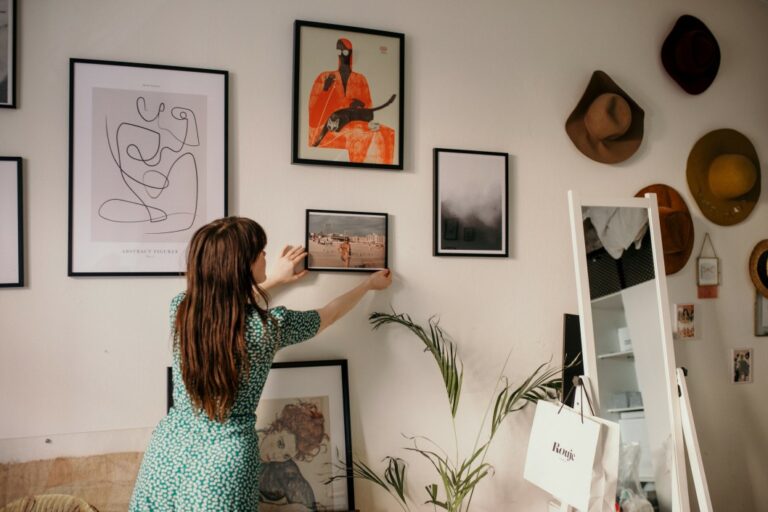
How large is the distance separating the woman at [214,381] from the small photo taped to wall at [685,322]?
1803 millimetres

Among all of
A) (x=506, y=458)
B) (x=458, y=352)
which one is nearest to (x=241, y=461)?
(x=458, y=352)

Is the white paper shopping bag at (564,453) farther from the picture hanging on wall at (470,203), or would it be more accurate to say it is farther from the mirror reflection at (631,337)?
the picture hanging on wall at (470,203)

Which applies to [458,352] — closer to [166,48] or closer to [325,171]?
[325,171]

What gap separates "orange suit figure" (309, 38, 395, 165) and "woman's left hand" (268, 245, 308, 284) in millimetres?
395

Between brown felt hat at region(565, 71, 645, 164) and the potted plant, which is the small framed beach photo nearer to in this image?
brown felt hat at region(565, 71, 645, 164)

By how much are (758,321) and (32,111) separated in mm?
3044

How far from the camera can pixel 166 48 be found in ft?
6.48

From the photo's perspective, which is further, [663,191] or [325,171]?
[663,191]

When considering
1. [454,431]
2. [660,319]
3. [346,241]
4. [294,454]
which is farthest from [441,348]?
[660,319]

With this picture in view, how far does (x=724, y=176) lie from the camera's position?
8.18 feet

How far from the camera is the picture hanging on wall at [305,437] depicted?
6.41 feet

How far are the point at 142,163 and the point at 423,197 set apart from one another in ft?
3.31

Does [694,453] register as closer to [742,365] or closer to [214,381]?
[742,365]

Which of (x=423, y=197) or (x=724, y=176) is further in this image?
(x=724, y=176)
